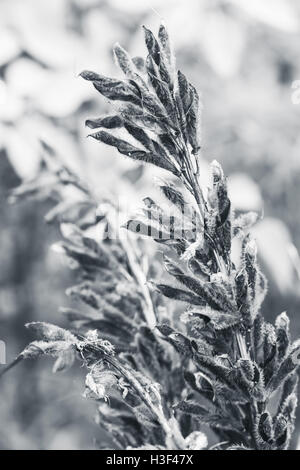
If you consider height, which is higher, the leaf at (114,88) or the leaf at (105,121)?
the leaf at (114,88)

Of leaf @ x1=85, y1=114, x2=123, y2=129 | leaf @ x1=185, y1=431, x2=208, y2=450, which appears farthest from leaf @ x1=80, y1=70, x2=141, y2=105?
leaf @ x1=185, y1=431, x2=208, y2=450

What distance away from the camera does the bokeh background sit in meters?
0.93

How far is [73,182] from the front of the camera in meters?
0.70

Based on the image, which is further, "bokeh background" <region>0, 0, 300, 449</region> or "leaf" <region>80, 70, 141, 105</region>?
"bokeh background" <region>0, 0, 300, 449</region>

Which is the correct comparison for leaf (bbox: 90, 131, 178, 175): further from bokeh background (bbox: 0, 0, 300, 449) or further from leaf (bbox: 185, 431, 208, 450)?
bokeh background (bbox: 0, 0, 300, 449)

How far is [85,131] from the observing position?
1.03 meters

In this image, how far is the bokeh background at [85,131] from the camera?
928mm

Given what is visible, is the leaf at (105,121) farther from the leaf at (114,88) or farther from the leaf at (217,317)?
the leaf at (217,317)

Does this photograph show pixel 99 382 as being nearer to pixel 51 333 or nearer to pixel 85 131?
pixel 51 333

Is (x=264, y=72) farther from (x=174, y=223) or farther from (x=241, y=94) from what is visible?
(x=174, y=223)

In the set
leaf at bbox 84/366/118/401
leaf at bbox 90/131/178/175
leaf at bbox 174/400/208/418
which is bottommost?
leaf at bbox 174/400/208/418

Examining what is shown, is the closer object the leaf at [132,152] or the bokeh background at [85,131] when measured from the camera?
the leaf at [132,152]

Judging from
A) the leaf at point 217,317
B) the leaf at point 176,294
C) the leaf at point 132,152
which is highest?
the leaf at point 132,152

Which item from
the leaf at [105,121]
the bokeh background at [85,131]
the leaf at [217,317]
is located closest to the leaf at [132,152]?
the leaf at [105,121]
